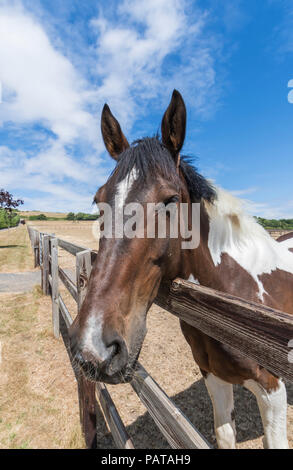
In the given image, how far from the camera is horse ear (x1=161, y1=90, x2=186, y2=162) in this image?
5.40ft

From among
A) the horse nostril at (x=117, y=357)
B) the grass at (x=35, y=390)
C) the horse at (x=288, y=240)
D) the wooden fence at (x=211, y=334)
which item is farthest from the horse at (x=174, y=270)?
the grass at (x=35, y=390)

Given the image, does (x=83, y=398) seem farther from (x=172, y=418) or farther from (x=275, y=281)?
(x=275, y=281)

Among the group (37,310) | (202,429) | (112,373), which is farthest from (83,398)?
(37,310)

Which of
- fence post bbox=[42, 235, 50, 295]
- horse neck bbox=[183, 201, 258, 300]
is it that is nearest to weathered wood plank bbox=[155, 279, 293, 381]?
horse neck bbox=[183, 201, 258, 300]

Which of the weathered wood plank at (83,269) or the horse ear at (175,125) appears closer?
the horse ear at (175,125)

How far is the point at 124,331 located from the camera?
1.16 metres

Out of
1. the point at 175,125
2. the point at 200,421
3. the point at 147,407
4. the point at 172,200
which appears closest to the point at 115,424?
the point at 147,407

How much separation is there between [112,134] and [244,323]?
71.4 inches

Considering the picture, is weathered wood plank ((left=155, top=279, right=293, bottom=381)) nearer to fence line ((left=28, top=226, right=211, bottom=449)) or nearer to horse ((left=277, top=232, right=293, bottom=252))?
fence line ((left=28, top=226, right=211, bottom=449))

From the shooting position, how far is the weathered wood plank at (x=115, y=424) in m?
1.92

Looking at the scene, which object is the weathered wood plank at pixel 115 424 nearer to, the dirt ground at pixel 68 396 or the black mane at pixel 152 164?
the dirt ground at pixel 68 396

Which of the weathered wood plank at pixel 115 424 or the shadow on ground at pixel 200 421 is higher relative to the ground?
the weathered wood plank at pixel 115 424

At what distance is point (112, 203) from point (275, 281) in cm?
158

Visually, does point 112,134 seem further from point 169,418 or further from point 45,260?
point 45,260
